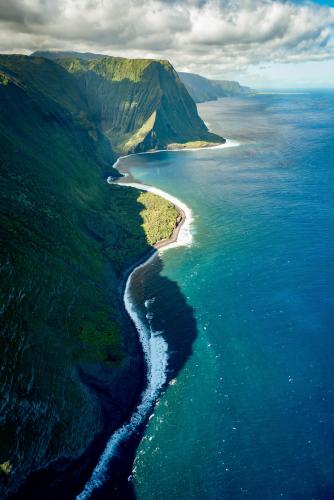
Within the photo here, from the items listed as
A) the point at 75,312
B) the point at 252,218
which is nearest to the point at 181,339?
the point at 75,312

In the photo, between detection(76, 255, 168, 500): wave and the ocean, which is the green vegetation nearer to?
the ocean

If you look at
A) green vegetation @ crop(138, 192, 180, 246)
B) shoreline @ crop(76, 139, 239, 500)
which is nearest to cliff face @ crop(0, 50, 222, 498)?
shoreline @ crop(76, 139, 239, 500)

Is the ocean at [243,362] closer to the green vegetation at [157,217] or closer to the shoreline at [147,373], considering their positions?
the shoreline at [147,373]

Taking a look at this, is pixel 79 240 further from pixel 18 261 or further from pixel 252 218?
pixel 252 218

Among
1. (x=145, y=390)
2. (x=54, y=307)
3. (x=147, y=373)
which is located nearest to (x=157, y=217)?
(x=54, y=307)

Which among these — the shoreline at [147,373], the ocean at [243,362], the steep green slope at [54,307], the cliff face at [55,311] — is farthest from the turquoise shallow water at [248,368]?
the steep green slope at [54,307]
